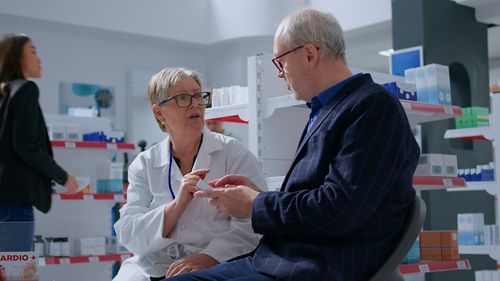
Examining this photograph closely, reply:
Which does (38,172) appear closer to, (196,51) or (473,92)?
(473,92)

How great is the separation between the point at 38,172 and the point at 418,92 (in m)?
2.32

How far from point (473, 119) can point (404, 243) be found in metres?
4.36

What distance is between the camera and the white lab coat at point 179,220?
2.50 metres

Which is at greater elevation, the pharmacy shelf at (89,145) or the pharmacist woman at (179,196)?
the pharmacy shelf at (89,145)

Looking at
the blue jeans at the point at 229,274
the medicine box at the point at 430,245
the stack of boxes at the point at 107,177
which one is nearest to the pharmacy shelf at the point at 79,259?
the stack of boxes at the point at 107,177

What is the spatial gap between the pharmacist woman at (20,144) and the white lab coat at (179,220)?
161 cm

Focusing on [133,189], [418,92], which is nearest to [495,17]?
[418,92]

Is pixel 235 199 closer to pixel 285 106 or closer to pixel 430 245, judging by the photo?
pixel 285 106

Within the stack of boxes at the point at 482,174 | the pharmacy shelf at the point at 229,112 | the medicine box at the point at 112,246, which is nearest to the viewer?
the pharmacy shelf at the point at 229,112

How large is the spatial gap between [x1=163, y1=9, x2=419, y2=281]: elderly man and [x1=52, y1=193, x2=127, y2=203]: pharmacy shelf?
413 cm

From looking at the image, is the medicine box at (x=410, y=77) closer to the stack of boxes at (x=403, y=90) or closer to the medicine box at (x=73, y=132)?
the stack of boxes at (x=403, y=90)

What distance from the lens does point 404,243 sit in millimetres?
1877

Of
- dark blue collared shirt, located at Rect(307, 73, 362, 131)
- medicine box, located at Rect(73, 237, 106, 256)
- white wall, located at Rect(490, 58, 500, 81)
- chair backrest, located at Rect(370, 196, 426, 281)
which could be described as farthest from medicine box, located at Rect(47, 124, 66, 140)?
white wall, located at Rect(490, 58, 500, 81)

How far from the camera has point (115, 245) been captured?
627 cm
